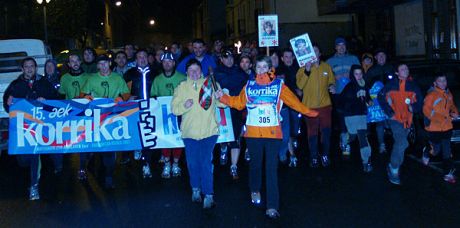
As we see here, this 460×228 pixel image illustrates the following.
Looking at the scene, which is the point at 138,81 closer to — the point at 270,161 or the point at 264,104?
the point at 264,104

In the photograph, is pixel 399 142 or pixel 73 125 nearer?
pixel 399 142

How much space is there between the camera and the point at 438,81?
8.80 m

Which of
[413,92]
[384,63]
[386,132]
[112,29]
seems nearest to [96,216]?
[413,92]

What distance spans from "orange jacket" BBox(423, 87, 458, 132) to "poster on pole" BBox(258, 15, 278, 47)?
531 centimetres

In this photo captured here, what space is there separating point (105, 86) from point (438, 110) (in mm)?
4563

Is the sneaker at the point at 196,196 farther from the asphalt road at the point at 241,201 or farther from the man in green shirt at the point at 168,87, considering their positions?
the man in green shirt at the point at 168,87

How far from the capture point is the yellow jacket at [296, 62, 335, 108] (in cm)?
992

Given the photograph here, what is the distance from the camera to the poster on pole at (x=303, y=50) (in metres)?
9.63

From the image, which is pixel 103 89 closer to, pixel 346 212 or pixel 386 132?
pixel 346 212

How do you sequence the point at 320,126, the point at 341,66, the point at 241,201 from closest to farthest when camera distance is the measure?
the point at 241,201 < the point at 320,126 < the point at 341,66

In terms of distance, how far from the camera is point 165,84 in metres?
9.59

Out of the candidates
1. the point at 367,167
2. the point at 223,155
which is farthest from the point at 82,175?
the point at 367,167

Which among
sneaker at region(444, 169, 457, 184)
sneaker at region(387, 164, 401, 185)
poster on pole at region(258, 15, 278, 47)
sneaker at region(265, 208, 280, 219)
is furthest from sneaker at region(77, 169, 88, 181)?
poster on pole at region(258, 15, 278, 47)

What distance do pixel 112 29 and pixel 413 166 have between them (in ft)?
208
